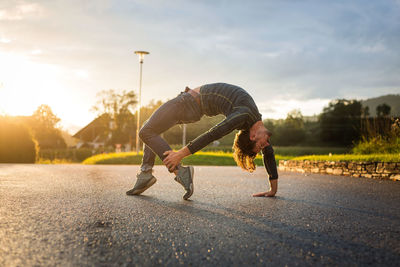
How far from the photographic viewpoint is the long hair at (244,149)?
408 centimetres

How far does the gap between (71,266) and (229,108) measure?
7.98ft

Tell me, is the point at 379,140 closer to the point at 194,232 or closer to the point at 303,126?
the point at 194,232

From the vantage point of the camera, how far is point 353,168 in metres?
8.45

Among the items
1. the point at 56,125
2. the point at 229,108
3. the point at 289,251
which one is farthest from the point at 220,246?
the point at 56,125

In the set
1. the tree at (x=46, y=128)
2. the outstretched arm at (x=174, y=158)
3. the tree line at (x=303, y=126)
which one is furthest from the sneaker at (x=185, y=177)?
the tree at (x=46, y=128)

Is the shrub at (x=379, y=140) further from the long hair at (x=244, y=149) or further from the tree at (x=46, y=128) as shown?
the tree at (x=46, y=128)

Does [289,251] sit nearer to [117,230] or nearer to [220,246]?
[220,246]

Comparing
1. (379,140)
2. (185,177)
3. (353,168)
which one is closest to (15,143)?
(353,168)

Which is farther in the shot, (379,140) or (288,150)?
(288,150)

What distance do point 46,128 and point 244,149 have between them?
70.7 metres

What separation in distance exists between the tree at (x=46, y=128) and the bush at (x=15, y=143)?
157 ft

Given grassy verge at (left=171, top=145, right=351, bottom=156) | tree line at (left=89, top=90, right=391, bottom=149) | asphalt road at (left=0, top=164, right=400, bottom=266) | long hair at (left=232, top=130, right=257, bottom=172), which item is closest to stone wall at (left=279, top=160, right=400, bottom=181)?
asphalt road at (left=0, top=164, right=400, bottom=266)

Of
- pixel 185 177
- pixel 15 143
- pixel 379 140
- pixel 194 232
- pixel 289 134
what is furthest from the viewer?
pixel 289 134

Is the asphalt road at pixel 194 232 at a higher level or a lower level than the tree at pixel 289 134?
lower
